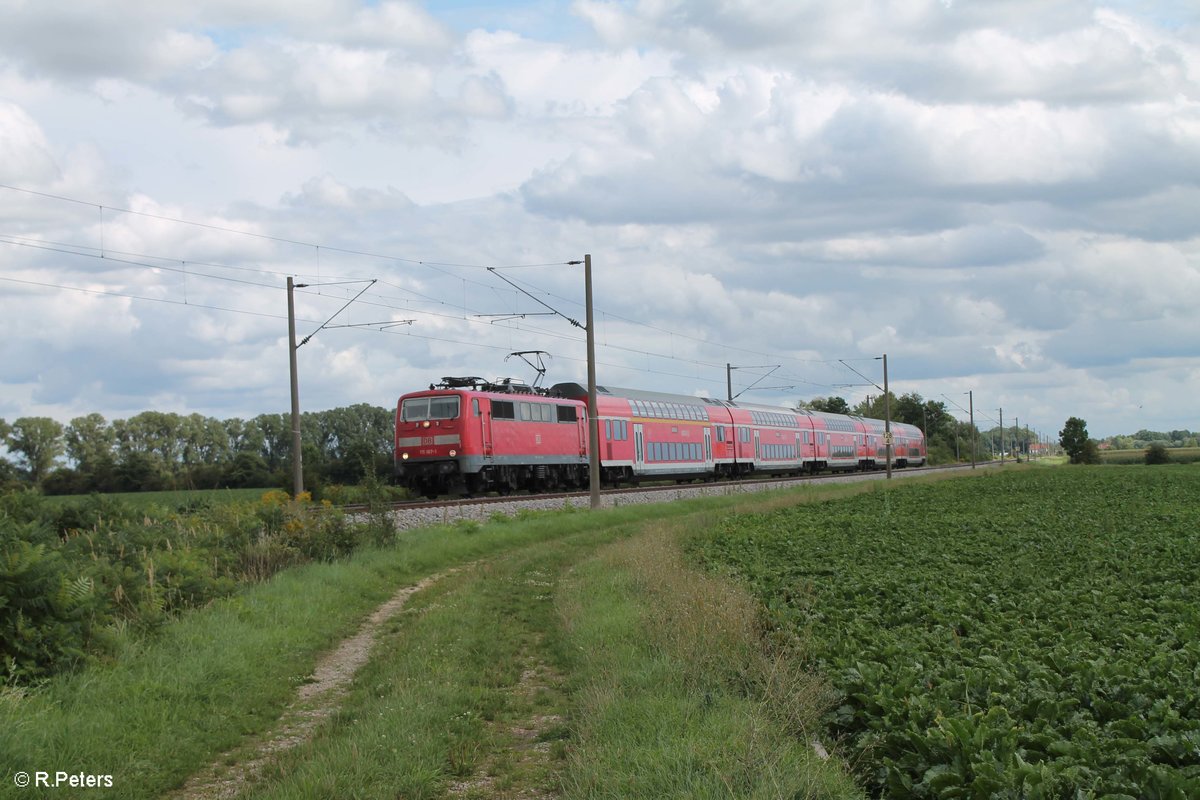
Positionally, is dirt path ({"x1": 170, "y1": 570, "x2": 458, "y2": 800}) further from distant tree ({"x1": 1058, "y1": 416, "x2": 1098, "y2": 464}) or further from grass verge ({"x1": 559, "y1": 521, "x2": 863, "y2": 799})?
distant tree ({"x1": 1058, "y1": 416, "x2": 1098, "y2": 464})

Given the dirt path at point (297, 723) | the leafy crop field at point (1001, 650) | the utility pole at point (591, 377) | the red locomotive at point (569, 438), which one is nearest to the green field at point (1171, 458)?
the red locomotive at point (569, 438)

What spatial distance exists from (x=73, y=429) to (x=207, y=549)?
50654mm

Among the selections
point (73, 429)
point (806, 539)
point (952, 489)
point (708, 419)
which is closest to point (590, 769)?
point (806, 539)

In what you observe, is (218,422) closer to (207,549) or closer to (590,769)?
(207,549)

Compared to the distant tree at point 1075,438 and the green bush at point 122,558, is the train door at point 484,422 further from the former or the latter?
the distant tree at point 1075,438

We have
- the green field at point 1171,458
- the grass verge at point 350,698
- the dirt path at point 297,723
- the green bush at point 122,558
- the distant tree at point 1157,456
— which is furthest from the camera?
the green field at point 1171,458

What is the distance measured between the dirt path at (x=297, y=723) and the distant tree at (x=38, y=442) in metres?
47.5

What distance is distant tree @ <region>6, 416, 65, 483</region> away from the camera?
180 feet

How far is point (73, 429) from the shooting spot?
199 ft

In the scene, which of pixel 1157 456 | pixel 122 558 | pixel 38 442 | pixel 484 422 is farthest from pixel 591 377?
pixel 1157 456

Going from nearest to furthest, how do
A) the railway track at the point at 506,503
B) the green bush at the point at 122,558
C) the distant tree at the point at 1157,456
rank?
the green bush at the point at 122,558 < the railway track at the point at 506,503 < the distant tree at the point at 1157,456

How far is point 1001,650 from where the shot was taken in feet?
32.3

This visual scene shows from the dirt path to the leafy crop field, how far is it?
13.8 ft

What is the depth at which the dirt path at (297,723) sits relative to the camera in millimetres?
7562
